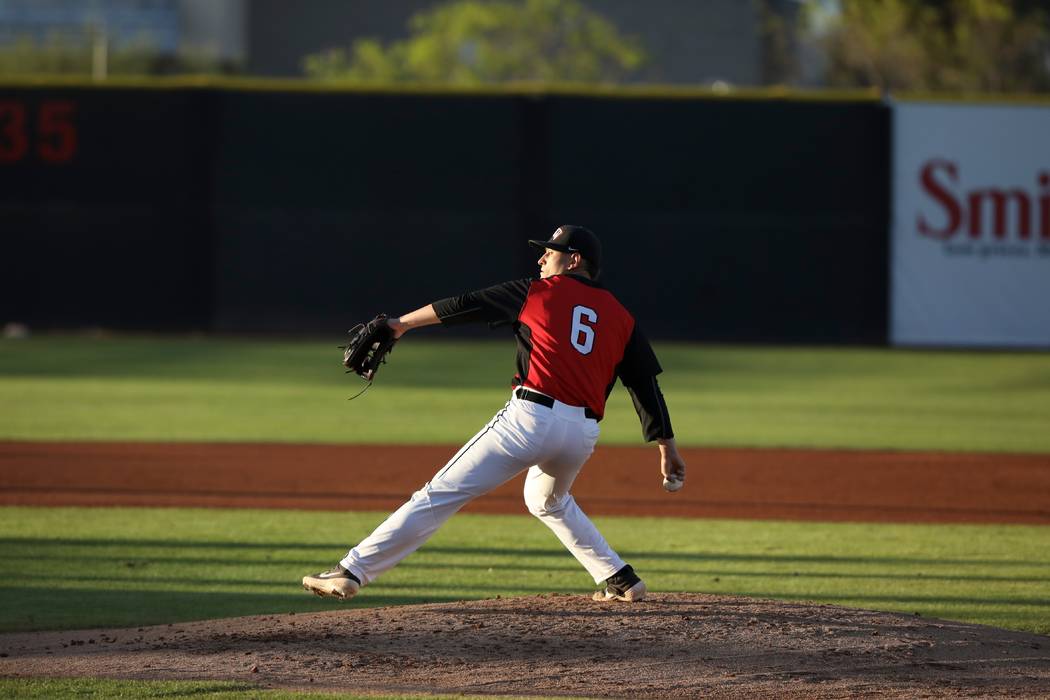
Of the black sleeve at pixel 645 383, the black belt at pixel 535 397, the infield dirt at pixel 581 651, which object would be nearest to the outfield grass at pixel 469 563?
the infield dirt at pixel 581 651

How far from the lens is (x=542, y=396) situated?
5852 mm

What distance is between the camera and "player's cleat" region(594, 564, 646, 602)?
6.20 m

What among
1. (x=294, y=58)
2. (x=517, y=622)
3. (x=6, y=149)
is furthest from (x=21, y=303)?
(x=294, y=58)

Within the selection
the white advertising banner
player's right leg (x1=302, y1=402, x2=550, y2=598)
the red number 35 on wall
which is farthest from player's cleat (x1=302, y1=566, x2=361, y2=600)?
the red number 35 on wall

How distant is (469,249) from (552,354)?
50.4 ft

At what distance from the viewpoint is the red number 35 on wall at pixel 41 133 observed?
2122 centimetres

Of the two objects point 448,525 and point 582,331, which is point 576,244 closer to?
point 582,331

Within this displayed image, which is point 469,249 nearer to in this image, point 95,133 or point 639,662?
point 95,133

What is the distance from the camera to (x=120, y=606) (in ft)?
22.5

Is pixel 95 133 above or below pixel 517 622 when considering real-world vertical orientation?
above

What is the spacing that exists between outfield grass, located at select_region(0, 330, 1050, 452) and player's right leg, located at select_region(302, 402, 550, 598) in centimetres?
695

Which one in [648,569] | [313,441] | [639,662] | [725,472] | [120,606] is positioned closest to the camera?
[639,662]

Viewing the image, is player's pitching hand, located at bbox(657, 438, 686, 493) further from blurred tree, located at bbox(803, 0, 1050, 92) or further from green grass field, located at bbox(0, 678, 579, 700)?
blurred tree, located at bbox(803, 0, 1050, 92)

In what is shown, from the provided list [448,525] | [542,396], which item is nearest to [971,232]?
[448,525]
